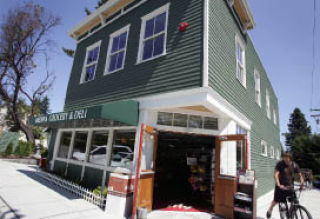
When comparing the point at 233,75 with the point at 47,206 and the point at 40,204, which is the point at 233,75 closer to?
the point at 47,206

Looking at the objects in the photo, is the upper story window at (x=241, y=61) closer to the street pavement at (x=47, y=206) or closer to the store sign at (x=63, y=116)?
the street pavement at (x=47, y=206)

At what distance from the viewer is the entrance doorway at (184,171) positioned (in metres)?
7.48

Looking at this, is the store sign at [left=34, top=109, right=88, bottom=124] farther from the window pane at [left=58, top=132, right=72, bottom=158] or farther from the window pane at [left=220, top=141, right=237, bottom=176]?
the window pane at [left=220, top=141, right=237, bottom=176]

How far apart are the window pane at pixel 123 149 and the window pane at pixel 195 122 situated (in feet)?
6.42

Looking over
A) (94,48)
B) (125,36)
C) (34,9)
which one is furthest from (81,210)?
(34,9)

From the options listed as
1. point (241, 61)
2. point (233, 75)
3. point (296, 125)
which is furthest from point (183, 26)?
point (296, 125)

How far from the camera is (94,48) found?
10.1 m

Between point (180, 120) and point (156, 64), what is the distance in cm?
206

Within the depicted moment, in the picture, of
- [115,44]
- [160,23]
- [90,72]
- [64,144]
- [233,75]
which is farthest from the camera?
[64,144]

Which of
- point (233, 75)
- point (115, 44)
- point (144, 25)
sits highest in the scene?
point (144, 25)

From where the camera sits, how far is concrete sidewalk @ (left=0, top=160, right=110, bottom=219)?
16.2 ft

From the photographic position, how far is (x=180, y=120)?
248 inches

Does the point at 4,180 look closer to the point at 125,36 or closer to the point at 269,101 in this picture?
the point at 125,36

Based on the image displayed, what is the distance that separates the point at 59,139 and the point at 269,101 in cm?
1412
